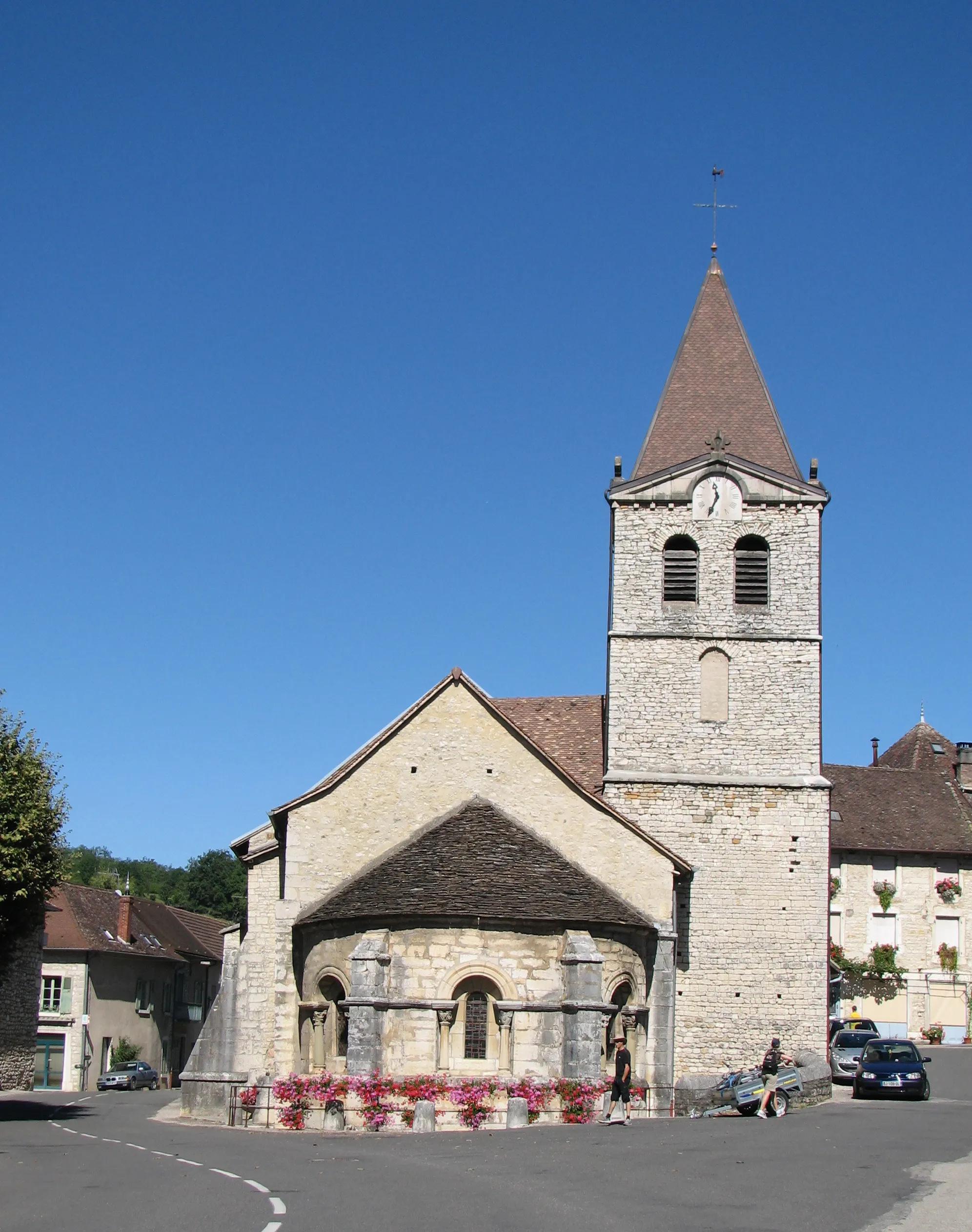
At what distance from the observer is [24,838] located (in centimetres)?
2552

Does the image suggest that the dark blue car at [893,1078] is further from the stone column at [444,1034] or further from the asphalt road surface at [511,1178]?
the stone column at [444,1034]

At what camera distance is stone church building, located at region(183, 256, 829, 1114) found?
75.8 feet

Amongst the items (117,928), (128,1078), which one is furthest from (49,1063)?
(117,928)

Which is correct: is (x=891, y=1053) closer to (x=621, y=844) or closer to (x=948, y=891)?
(x=621, y=844)

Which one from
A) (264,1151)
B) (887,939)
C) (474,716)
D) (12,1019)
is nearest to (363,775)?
(474,716)

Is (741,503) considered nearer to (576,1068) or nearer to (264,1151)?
(576,1068)

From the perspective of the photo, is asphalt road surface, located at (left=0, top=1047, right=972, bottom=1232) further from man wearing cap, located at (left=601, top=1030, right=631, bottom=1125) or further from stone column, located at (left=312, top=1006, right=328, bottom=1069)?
stone column, located at (left=312, top=1006, right=328, bottom=1069)

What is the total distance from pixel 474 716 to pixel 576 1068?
754cm

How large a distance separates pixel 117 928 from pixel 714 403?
3228 cm

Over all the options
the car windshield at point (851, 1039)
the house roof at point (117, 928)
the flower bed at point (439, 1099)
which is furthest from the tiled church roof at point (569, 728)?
the house roof at point (117, 928)

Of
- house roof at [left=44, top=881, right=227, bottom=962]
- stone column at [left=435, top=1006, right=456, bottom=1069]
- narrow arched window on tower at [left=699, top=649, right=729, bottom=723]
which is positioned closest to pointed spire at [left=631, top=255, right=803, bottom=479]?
narrow arched window on tower at [left=699, top=649, right=729, bottom=723]

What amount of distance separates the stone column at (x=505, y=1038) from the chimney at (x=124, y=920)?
32020 mm

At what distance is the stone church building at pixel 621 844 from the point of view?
23.1 metres

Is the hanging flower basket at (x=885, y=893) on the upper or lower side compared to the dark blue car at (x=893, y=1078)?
upper
